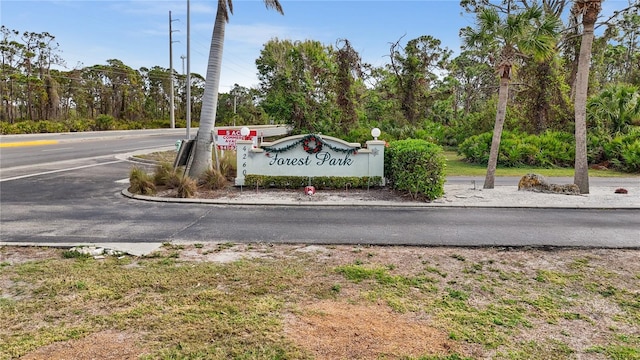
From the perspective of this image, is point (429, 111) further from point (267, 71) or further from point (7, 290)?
point (7, 290)

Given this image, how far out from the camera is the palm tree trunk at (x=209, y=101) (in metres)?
12.5

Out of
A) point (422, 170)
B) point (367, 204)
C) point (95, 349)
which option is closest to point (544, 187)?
point (422, 170)

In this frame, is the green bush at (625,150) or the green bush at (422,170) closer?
the green bush at (422,170)

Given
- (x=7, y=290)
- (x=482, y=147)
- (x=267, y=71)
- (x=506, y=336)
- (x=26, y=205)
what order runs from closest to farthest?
(x=506, y=336) < (x=7, y=290) < (x=26, y=205) < (x=482, y=147) < (x=267, y=71)

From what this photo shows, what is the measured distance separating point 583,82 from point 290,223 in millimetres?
9998

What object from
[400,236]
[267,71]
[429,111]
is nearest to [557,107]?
[429,111]

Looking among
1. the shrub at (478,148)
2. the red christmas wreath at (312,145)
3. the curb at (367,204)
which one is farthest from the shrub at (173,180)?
the shrub at (478,148)

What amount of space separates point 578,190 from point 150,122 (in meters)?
48.2

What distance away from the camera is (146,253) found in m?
6.36

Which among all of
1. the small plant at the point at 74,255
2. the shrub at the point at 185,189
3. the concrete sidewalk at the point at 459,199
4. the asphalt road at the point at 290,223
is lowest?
the small plant at the point at 74,255

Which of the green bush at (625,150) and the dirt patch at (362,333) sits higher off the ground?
the green bush at (625,150)

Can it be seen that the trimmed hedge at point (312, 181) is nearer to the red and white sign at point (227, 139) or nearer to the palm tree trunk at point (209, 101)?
the palm tree trunk at point (209, 101)

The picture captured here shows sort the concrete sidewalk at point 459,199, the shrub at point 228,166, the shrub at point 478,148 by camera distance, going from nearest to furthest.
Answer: the concrete sidewalk at point 459,199 < the shrub at point 228,166 < the shrub at point 478,148

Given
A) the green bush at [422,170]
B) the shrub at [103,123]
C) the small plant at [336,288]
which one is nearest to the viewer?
the small plant at [336,288]
